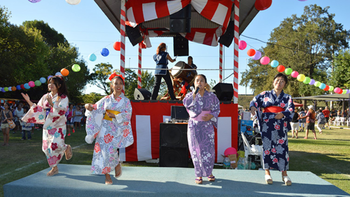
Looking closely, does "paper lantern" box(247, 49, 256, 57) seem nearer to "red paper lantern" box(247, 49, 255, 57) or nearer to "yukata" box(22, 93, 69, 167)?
"red paper lantern" box(247, 49, 255, 57)

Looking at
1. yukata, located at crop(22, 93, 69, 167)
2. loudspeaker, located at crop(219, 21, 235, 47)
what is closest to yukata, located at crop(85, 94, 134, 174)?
yukata, located at crop(22, 93, 69, 167)

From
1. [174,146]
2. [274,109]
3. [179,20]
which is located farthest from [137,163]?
[274,109]

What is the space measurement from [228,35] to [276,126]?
4.78m

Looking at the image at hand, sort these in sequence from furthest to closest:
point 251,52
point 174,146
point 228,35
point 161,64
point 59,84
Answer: point 251,52
point 228,35
point 161,64
point 174,146
point 59,84

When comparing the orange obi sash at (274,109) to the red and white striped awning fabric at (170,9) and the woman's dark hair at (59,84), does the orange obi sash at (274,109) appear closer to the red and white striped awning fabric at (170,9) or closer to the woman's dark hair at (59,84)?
the red and white striped awning fabric at (170,9)

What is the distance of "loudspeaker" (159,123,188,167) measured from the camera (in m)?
5.25

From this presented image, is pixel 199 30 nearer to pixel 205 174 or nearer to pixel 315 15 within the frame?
pixel 205 174

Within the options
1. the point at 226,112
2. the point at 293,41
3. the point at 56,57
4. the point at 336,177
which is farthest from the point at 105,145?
the point at 293,41

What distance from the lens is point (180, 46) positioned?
29.7 feet

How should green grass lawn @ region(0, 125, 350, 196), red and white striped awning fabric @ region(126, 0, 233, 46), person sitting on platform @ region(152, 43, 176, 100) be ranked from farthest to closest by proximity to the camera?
person sitting on platform @ region(152, 43, 176, 100) → red and white striped awning fabric @ region(126, 0, 233, 46) → green grass lawn @ region(0, 125, 350, 196)

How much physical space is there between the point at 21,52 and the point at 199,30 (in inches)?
750

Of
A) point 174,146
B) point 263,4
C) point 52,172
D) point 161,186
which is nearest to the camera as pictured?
point 161,186

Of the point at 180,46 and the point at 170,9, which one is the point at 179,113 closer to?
the point at 170,9

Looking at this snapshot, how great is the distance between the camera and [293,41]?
34562 millimetres
